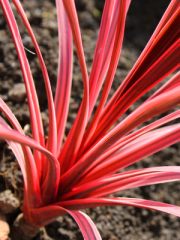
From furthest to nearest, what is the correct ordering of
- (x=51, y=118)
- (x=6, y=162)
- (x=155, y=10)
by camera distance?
(x=155, y=10), (x=6, y=162), (x=51, y=118)

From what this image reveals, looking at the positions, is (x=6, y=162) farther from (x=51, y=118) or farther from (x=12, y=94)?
(x=51, y=118)

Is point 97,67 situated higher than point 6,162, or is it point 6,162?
point 97,67

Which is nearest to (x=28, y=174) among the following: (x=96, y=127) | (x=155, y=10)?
(x=96, y=127)

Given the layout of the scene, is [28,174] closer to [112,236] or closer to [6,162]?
[6,162]

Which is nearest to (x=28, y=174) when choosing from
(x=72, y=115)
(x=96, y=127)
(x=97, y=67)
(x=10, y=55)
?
(x=96, y=127)

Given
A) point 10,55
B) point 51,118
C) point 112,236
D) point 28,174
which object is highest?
point 10,55

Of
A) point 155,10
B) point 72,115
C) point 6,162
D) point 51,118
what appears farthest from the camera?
point 155,10

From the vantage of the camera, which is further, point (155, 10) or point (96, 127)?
point (155, 10)
